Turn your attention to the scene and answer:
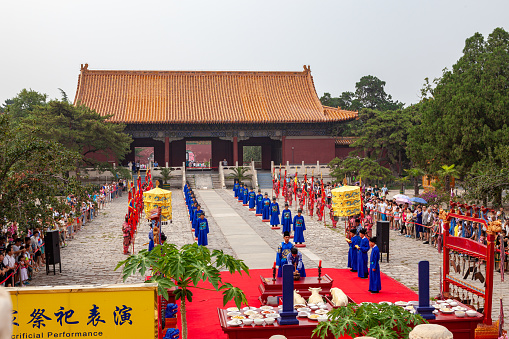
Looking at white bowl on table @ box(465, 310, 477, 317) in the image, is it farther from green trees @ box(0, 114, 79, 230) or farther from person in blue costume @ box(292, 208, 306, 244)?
green trees @ box(0, 114, 79, 230)

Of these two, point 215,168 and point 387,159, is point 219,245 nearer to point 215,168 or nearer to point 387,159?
point 387,159

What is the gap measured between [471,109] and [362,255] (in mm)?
15442

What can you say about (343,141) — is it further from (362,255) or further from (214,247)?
(362,255)

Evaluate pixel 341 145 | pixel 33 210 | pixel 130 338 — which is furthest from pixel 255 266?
pixel 341 145

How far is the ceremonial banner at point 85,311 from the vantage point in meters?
6.00

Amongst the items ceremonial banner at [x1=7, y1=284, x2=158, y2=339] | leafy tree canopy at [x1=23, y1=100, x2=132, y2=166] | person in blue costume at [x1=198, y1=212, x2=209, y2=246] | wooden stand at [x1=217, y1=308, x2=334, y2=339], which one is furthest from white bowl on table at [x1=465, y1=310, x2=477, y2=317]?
leafy tree canopy at [x1=23, y1=100, x2=132, y2=166]

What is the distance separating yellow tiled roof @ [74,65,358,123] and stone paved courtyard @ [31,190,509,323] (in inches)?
714

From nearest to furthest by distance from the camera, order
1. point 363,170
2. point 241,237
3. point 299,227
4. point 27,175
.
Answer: point 27,175 → point 299,227 → point 241,237 → point 363,170

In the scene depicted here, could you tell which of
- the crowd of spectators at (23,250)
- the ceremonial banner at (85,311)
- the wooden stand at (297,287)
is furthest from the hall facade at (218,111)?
the ceremonial banner at (85,311)

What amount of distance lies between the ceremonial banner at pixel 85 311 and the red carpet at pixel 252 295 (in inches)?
95.1

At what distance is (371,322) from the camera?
720 cm

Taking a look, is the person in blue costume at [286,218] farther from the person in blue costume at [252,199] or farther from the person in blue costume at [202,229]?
the person in blue costume at [252,199]

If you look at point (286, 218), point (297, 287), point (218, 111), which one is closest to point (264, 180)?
point (218, 111)

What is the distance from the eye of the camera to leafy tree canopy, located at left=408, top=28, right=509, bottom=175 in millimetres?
24203
